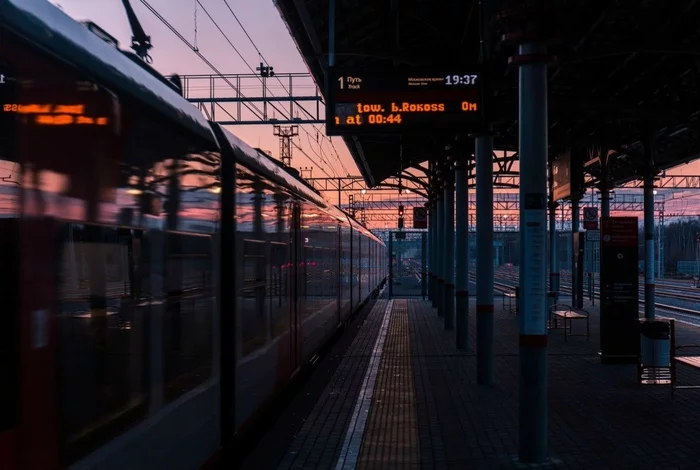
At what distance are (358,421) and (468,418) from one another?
4.34 ft

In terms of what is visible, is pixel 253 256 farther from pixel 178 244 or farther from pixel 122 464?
pixel 122 464

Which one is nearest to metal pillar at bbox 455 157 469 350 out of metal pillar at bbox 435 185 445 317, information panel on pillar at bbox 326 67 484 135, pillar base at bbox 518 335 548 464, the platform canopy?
the platform canopy

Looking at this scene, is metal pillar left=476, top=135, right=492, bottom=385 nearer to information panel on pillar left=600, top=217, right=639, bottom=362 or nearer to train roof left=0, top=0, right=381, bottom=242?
information panel on pillar left=600, top=217, right=639, bottom=362

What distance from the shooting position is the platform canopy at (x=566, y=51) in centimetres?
1042

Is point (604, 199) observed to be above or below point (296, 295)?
above

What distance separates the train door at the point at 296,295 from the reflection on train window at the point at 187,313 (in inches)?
155

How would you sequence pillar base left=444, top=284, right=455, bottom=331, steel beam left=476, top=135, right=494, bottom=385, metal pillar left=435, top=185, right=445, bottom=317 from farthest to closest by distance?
metal pillar left=435, top=185, right=445, bottom=317, pillar base left=444, top=284, right=455, bottom=331, steel beam left=476, top=135, right=494, bottom=385

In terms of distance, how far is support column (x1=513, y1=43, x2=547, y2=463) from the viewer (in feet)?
Result: 22.0

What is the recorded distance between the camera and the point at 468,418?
28.6 ft

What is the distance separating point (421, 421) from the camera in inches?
336

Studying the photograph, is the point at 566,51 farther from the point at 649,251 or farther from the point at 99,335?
the point at 649,251

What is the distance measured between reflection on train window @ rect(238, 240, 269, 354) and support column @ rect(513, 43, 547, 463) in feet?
8.19

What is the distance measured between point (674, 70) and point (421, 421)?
9.32 metres

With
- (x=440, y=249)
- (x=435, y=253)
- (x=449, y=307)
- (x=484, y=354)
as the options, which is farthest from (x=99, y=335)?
(x=435, y=253)
